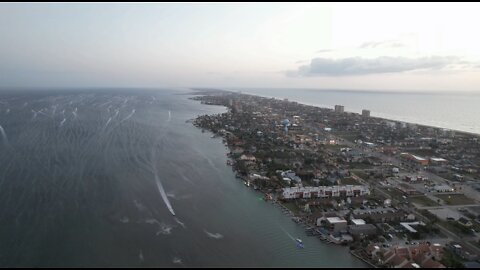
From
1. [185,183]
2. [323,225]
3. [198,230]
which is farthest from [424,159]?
[198,230]

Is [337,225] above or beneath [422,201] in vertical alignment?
above

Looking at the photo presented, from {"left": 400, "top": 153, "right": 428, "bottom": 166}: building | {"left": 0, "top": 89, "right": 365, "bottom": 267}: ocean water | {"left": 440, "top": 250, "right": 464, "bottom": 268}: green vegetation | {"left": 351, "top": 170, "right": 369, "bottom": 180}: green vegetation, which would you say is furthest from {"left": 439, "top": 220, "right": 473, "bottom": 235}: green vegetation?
{"left": 400, "top": 153, "right": 428, "bottom": 166}: building

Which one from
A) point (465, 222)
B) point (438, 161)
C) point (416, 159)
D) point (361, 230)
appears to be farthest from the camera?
point (438, 161)

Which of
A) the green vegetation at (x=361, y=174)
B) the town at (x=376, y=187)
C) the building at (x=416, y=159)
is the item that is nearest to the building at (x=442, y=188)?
the town at (x=376, y=187)

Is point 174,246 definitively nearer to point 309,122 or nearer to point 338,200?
point 338,200

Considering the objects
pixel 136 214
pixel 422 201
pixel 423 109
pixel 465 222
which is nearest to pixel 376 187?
pixel 422 201

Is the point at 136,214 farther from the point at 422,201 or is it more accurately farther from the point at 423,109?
the point at 423,109

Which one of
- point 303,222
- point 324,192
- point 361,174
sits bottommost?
point 303,222
